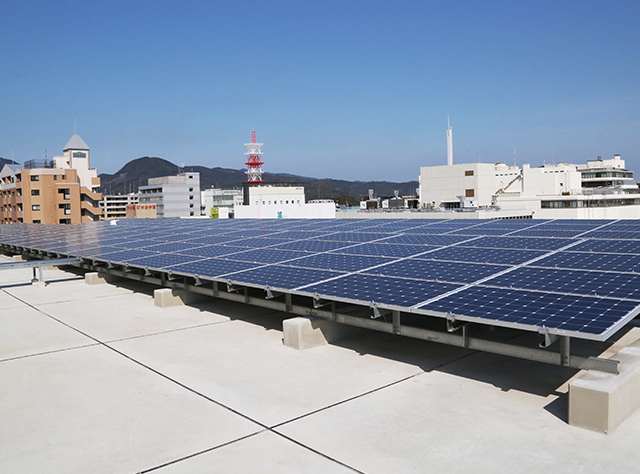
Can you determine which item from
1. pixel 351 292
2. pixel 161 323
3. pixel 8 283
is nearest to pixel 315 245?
pixel 161 323

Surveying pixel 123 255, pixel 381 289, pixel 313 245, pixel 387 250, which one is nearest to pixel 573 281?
pixel 381 289

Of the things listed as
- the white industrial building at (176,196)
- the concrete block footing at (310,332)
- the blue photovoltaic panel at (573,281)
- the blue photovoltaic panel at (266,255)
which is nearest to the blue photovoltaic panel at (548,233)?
the blue photovoltaic panel at (573,281)

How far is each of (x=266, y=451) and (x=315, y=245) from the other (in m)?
14.2

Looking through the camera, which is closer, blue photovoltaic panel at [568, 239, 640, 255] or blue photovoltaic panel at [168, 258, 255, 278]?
blue photovoltaic panel at [568, 239, 640, 255]

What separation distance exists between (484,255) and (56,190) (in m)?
112

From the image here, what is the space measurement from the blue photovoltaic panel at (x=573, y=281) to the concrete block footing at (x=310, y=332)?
451 cm

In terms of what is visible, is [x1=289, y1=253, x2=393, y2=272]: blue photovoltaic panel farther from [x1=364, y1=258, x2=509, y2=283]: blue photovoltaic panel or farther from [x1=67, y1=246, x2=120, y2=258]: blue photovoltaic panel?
[x1=67, y1=246, x2=120, y2=258]: blue photovoltaic panel

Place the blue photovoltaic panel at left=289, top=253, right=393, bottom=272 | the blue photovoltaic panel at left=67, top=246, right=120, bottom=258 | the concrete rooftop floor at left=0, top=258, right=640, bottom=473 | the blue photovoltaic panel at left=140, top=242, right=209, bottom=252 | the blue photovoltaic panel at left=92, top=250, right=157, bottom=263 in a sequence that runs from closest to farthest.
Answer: the concrete rooftop floor at left=0, top=258, right=640, bottom=473 → the blue photovoltaic panel at left=289, top=253, right=393, bottom=272 → the blue photovoltaic panel at left=92, top=250, right=157, bottom=263 → the blue photovoltaic panel at left=140, top=242, right=209, bottom=252 → the blue photovoltaic panel at left=67, top=246, right=120, bottom=258

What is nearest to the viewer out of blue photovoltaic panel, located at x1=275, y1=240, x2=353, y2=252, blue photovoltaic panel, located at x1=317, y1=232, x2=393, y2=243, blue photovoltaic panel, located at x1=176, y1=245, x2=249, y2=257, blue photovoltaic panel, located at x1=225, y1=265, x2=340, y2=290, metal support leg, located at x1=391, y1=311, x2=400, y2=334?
metal support leg, located at x1=391, y1=311, x2=400, y2=334

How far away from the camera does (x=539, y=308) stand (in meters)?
10.9

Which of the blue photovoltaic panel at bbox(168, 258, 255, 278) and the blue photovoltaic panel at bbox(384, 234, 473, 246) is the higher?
the blue photovoltaic panel at bbox(384, 234, 473, 246)

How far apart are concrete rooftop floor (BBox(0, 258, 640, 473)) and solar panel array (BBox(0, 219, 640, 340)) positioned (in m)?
1.72

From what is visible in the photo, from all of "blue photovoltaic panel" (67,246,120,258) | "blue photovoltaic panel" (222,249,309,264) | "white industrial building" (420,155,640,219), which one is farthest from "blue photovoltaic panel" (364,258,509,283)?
"white industrial building" (420,155,640,219)

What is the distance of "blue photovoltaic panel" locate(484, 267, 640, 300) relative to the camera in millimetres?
11539
